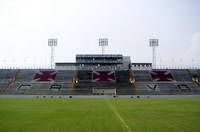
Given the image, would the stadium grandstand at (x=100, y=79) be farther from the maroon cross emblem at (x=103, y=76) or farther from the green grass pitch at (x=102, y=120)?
the green grass pitch at (x=102, y=120)

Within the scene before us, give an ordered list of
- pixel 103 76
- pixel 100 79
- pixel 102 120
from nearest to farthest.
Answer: pixel 102 120
pixel 100 79
pixel 103 76

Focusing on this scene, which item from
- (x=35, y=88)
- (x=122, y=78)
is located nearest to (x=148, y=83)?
(x=122, y=78)

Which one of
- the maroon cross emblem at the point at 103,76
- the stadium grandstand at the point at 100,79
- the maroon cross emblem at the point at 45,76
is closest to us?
the stadium grandstand at the point at 100,79

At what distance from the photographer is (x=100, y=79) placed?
97.0 m

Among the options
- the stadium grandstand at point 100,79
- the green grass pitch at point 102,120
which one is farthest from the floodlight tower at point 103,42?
the green grass pitch at point 102,120

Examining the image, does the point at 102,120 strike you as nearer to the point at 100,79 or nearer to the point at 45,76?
the point at 100,79

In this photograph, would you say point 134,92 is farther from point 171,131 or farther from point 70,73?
point 171,131

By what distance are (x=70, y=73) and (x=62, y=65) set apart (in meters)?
5.86

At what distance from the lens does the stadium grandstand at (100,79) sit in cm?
8596

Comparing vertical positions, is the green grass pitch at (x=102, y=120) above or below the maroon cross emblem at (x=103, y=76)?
below

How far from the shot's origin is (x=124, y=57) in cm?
11000

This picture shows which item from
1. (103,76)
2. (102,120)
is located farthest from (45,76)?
(102,120)

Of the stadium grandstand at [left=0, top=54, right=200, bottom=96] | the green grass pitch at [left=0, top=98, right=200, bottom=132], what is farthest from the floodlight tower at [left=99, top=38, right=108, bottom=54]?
the green grass pitch at [left=0, top=98, right=200, bottom=132]

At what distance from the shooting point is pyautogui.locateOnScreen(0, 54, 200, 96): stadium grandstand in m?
86.0
